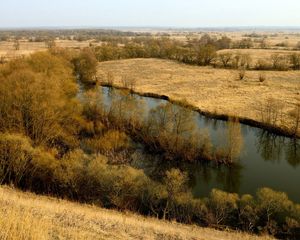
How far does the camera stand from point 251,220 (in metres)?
17.5

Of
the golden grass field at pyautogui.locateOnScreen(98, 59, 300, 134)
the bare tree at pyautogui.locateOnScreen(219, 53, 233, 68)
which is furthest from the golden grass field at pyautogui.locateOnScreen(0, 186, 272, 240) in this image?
the bare tree at pyautogui.locateOnScreen(219, 53, 233, 68)

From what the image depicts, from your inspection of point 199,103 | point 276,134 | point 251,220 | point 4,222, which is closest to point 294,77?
point 199,103

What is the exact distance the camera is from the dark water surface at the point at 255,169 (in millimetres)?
23547

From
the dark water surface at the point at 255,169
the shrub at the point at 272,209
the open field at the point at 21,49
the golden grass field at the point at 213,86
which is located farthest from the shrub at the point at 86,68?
the shrub at the point at 272,209

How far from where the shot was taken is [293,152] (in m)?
30.2

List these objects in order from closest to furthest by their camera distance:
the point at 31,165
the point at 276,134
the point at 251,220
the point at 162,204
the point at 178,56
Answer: the point at 251,220
the point at 162,204
the point at 31,165
the point at 276,134
the point at 178,56

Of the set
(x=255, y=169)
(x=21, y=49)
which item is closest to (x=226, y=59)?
(x=255, y=169)

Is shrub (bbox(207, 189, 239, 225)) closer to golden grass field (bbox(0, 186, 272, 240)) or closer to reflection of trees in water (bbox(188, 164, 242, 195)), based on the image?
golden grass field (bbox(0, 186, 272, 240))

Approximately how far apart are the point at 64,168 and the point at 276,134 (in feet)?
73.2

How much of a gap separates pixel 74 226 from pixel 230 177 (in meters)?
15.8

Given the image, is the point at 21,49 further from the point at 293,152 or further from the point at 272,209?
the point at 272,209

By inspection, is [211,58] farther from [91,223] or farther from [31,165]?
[91,223]

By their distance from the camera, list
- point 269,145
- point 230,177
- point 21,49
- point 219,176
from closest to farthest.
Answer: point 230,177, point 219,176, point 269,145, point 21,49

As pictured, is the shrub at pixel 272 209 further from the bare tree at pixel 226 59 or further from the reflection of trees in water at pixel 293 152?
the bare tree at pixel 226 59
